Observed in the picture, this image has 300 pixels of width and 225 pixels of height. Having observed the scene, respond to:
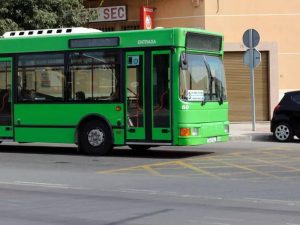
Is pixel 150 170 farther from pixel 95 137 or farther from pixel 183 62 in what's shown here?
pixel 95 137

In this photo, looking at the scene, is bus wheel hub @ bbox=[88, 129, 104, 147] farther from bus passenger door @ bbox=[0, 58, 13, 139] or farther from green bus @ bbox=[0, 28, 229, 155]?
bus passenger door @ bbox=[0, 58, 13, 139]

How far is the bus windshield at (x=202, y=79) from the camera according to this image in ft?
47.6

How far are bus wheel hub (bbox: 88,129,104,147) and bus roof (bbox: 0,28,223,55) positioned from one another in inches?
83.0

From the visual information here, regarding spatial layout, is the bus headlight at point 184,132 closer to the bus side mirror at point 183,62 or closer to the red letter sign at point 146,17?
the bus side mirror at point 183,62

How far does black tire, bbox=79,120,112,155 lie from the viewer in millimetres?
15422

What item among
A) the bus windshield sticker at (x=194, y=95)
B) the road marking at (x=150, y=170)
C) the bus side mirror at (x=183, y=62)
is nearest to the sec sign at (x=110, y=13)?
the bus windshield sticker at (x=194, y=95)

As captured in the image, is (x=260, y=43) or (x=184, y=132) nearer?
(x=184, y=132)

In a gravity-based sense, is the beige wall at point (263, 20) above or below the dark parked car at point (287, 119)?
Result: above

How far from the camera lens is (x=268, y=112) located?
26016 mm

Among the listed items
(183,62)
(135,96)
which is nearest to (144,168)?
(135,96)

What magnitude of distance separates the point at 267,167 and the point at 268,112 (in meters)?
13.3

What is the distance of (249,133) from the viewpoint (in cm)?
2130

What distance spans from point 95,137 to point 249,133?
744cm

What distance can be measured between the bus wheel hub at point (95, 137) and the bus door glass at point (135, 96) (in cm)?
80
